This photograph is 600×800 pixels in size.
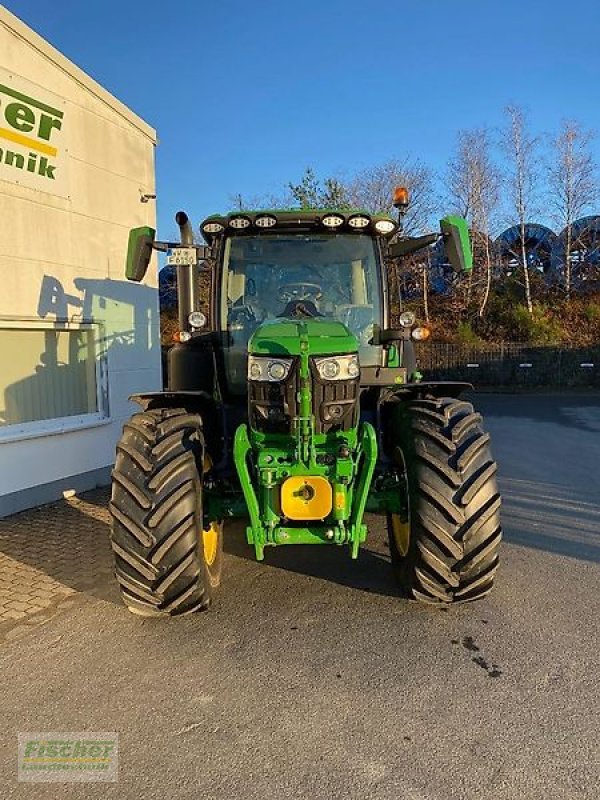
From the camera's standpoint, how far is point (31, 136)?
6648 mm

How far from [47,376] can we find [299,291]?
366cm

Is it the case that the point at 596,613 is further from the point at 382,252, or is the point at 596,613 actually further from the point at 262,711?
the point at 382,252

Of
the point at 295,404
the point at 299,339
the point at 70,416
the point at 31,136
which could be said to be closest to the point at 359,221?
the point at 299,339

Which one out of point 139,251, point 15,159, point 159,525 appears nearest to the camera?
point 159,525

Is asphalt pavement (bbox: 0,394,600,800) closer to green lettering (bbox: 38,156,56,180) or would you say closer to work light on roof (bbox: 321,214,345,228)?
work light on roof (bbox: 321,214,345,228)

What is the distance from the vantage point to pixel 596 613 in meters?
4.05

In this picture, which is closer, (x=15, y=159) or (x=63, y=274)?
(x=15, y=159)

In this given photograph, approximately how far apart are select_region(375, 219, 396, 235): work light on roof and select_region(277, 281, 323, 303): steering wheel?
61 cm

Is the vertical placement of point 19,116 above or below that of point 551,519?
above

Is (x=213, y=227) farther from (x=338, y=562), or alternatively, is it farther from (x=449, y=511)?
(x=338, y=562)

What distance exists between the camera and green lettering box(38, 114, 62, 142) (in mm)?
6793

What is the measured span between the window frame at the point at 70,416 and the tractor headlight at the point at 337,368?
3.94 meters

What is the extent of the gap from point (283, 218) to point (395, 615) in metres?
2.81

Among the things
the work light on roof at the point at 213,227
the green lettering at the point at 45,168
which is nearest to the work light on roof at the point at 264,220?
the work light on roof at the point at 213,227
